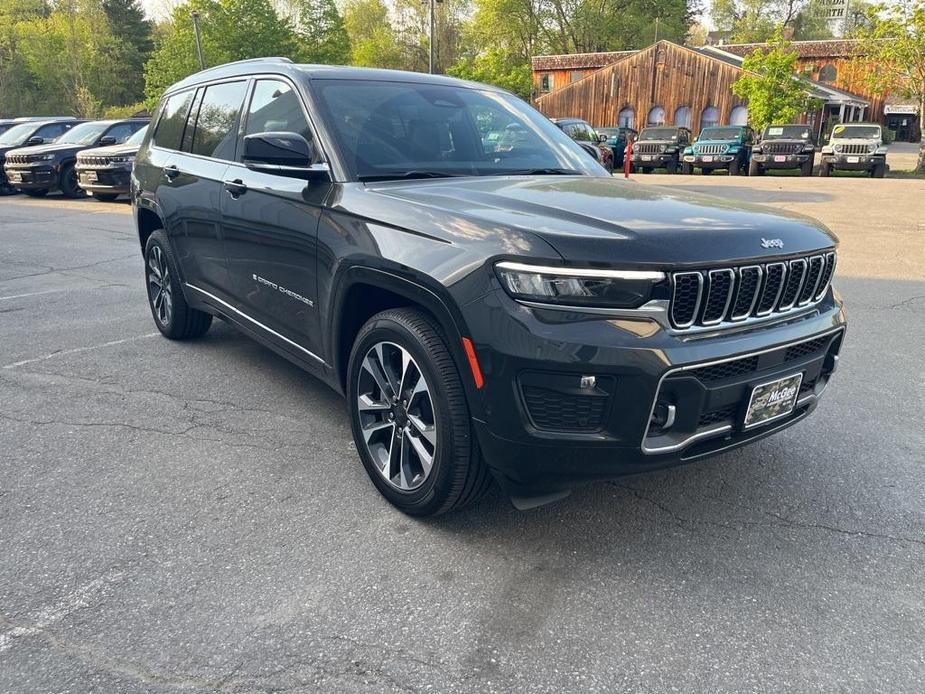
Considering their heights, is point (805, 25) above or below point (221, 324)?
above

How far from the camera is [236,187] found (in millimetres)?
3932

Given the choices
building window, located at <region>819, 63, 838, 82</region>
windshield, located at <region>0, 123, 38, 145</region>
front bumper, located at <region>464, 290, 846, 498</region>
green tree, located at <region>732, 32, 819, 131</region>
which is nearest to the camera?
front bumper, located at <region>464, 290, 846, 498</region>

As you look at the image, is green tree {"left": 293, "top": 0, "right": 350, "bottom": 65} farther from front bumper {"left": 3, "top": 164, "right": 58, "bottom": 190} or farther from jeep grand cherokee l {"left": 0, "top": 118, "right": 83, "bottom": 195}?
front bumper {"left": 3, "top": 164, "right": 58, "bottom": 190}

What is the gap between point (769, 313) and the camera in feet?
8.77

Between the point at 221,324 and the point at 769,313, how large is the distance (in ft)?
15.4

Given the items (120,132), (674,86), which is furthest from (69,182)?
(674,86)

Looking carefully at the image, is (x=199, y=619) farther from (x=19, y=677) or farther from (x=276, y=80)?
(x=276, y=80)

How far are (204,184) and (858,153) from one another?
2486 centimetres

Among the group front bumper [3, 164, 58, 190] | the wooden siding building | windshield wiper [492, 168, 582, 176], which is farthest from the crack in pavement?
the wooden siding building

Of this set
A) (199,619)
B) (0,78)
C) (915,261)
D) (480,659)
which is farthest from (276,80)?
(0,78)

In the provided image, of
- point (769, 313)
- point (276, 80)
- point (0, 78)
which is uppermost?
point (0, 78)

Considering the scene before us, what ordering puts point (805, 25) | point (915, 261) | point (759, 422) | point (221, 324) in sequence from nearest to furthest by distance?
point (759, 422)
point (221, 324)
point (915, 261)
point (805, 25)

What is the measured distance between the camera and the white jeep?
2347 cm

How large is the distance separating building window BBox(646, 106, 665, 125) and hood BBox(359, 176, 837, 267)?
45321 mm
